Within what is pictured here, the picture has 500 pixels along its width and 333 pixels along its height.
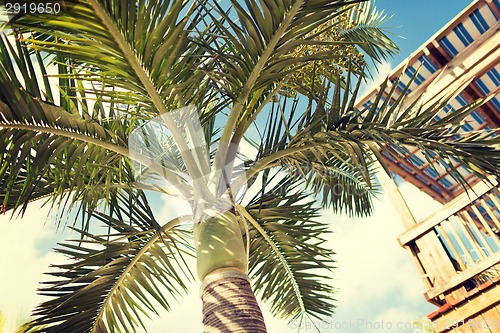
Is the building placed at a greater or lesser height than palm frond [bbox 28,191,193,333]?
greater

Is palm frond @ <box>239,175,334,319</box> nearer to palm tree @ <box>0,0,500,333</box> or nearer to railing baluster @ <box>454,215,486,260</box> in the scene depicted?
palm tree @ <box>0,0,500,333</box>

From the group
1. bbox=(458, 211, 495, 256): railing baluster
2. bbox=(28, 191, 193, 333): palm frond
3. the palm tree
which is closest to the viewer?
the palm tree

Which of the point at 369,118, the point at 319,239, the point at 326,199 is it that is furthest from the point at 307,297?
the point at 369,118

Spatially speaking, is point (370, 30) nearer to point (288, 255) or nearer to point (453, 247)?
point (288, 255)

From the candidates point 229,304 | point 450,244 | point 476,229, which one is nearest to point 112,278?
point 229,304

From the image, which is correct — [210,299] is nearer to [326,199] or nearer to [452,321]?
[326,199]

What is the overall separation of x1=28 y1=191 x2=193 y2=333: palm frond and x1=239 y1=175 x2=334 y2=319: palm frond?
679 millimetres

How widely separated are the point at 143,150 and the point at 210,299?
4.09 ft

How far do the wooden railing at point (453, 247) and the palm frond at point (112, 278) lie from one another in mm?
2758

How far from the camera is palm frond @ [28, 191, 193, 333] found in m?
2.92

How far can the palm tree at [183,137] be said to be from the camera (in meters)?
2.11

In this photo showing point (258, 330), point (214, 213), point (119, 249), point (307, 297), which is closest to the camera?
point (258, 330)

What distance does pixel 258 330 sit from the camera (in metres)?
2.26

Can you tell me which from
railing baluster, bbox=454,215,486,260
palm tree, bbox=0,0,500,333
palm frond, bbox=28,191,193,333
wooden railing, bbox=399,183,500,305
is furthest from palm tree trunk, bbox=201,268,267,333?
railing baluster, bbox=454,215,486,260
